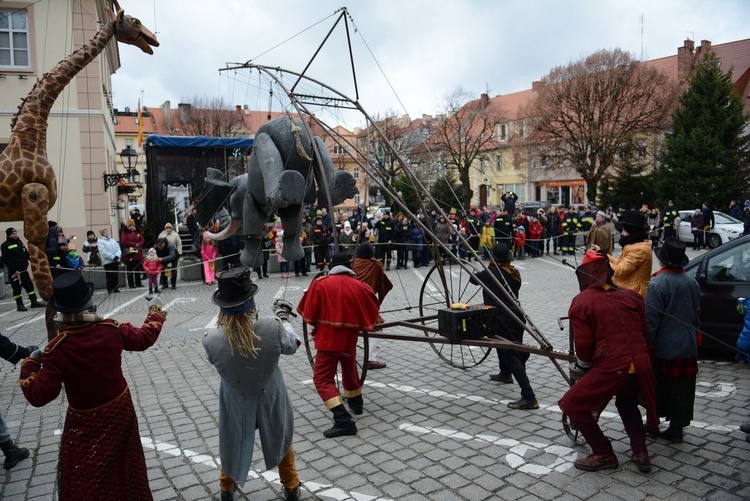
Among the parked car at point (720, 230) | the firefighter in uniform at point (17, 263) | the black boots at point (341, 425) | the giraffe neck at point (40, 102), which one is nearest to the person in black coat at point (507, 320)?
the black boots at point (341, 425)

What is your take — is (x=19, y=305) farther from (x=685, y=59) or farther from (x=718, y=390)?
(x=685, y=59)

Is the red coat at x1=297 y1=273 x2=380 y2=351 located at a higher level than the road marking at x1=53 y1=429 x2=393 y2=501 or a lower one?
higher

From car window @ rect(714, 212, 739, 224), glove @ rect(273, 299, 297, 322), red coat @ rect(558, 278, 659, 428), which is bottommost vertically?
red coat @ rect(558, 278, 659, 428)

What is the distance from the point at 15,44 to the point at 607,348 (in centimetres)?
1782

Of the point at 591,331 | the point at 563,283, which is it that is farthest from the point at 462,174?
the point at 591,331

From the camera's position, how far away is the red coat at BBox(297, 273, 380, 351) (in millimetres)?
5613

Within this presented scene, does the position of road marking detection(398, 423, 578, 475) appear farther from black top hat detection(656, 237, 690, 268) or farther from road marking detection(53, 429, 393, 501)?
black top hat detection(656, 237, 690, 268)

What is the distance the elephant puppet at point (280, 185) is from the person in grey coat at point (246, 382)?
8.12 ft

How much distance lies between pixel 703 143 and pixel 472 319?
29264 millimetres

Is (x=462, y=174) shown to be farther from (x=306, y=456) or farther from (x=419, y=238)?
(x=306, y=456)

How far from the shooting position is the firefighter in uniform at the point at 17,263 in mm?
12430

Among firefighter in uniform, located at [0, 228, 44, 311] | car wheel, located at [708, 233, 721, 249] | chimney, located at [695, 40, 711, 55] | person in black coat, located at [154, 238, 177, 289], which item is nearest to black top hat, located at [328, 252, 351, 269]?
person in black coat, located at [154, 238, 177, 289]

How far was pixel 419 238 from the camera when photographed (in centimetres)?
1956

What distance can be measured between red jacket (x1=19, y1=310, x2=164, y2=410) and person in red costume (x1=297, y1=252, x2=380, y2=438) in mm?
2217
